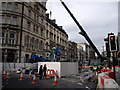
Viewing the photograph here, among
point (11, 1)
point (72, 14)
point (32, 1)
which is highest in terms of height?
point (32, 1)

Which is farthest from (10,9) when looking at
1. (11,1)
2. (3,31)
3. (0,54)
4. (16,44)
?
(0,54)

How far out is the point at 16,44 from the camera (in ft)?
101

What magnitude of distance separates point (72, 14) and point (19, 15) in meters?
21.1

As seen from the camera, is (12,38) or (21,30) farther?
(21,30)

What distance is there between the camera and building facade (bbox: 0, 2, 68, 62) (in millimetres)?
29998

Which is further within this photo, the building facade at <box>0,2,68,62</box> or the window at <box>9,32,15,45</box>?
the window at <box>9,32,15,45</box>

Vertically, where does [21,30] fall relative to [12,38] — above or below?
above

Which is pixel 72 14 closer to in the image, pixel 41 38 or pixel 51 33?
pixel 41 38

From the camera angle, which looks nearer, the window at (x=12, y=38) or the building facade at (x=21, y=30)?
the building facade at (x=21, y=30)

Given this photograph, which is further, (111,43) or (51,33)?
(51,33)

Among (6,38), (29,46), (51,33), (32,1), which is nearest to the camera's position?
(6,38)

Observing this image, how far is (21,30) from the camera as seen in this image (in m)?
32.6

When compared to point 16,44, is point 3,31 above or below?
above

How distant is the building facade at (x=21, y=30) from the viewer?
30.0 m
